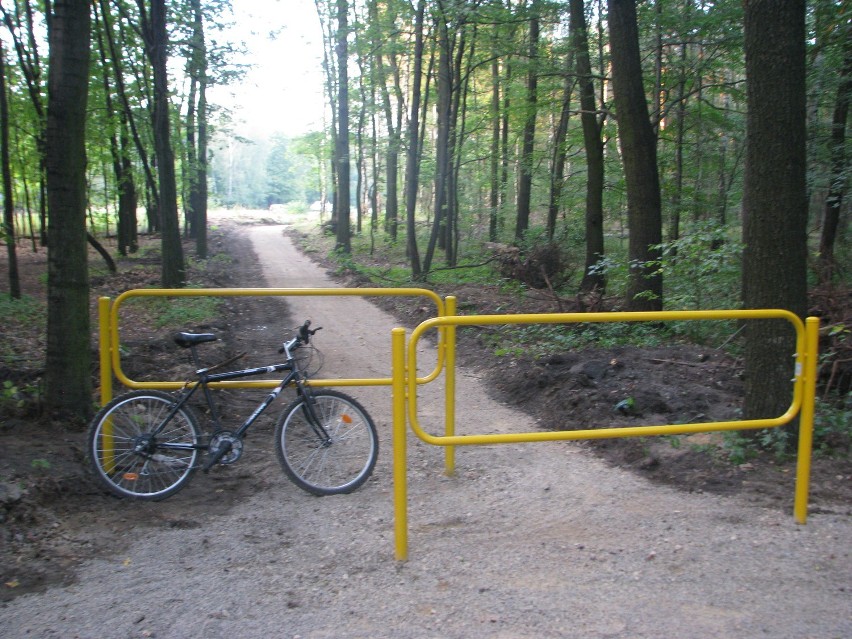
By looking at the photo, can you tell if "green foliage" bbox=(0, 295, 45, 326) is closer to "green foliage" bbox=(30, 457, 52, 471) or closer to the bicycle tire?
"green foliage" bbox=(30, 457, 52, 471)

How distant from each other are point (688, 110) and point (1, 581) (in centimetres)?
1479

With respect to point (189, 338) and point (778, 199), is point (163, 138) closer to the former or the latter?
point (189, 338)

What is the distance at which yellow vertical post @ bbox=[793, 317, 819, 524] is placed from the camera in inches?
164

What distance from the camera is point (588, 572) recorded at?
3672 millimetres

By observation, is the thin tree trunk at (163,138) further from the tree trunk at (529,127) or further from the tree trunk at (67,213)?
the tree trunk at (67,213)

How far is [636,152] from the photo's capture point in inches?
385

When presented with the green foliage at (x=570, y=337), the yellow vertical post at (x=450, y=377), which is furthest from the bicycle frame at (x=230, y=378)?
the green foliage at (x=570, y=337)

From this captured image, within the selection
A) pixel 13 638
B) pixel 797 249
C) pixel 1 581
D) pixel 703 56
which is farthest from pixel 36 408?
pixel 703 56

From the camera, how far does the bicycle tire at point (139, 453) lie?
4.54 m

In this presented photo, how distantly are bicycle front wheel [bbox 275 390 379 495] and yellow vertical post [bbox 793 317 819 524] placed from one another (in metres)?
2.88

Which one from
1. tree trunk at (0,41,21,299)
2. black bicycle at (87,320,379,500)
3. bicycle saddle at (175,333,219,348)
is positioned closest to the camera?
black bicycle at (87,320,379,500)

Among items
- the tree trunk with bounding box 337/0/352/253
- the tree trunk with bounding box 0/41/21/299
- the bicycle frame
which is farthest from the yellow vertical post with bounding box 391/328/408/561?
the tree trunk with bounding box 337/0/352/253

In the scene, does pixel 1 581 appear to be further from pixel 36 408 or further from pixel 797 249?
pixel 797 249

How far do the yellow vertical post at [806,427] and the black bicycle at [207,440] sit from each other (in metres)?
2.88
